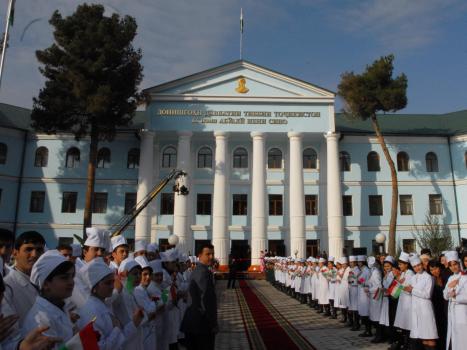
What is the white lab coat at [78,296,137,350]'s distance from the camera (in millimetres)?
3134

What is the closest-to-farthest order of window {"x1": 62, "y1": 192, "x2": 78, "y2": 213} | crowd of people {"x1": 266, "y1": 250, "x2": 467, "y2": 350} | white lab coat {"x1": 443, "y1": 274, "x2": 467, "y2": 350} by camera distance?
white lab coat {"x1": 443, "y1": 274, "x2": 467, "y2": 350}, crowd of people {"x1": 266, "y1": 250, "x2": 467, "y2": 350}, window {"x1": 62, "y1": 192, "x2": 78, "y2": 213}

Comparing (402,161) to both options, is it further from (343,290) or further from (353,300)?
(353,300)

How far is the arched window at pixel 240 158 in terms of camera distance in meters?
31.1

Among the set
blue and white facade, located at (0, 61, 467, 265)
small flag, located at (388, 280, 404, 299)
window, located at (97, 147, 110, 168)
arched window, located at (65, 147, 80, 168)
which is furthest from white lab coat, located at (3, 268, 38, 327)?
arched window, located at (65, 147, 80, 168)

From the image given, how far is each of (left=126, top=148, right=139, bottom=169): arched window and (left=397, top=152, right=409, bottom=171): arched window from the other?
20.2 m

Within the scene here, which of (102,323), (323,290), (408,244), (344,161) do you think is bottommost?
(323,290)

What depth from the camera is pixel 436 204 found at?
31000 mm

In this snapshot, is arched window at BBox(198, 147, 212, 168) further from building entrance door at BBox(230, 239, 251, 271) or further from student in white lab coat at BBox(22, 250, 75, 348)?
student in white lab coat at BBox(22, 250, 75, 348)

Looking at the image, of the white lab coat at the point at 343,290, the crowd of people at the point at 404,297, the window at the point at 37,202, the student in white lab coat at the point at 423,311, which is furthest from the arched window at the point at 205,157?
the student in white lab coat at the point at 423,311

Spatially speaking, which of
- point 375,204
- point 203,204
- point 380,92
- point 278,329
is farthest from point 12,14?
point 375,204

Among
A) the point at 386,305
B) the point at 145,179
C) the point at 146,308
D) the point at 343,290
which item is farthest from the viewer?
the point at 145,179

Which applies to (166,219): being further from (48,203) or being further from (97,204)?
(48,203)

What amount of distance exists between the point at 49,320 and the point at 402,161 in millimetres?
32502

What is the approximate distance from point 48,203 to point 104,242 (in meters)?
27.2
